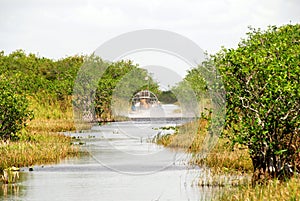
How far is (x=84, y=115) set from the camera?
48.2 metres

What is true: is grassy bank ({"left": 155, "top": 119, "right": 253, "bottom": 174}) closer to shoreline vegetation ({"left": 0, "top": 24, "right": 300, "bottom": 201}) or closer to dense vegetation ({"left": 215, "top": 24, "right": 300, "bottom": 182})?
shoreline vegetation ({"left": 0, "top": 24, "right": 300, "bottom": 201})

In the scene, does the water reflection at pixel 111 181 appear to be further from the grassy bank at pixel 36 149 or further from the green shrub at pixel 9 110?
the green shrub at pixel 9 110

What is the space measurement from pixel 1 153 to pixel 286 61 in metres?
10.2

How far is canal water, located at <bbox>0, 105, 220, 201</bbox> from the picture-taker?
16422mm

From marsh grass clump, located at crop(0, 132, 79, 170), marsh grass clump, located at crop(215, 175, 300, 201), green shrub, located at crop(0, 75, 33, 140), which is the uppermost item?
green shrub, located at crop(0, 75, 33, 140)

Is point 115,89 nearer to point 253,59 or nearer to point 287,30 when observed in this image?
point 287,30

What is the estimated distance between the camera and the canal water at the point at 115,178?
1642cm

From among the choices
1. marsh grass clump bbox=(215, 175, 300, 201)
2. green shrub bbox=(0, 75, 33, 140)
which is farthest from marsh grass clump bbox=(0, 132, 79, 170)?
marsh grass clump bbox=(215, 175, 300, 201)

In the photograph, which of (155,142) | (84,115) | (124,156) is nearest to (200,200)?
(124,156)

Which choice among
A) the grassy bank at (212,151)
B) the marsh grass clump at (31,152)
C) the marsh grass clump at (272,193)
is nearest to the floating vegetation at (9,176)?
the marsh grass clump at (31,152)

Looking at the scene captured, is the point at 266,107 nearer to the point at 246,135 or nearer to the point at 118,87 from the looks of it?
the point at 246,135

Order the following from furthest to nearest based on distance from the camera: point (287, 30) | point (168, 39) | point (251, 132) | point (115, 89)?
point (115, 89) → point (287, 30) → point (168, 39) → point (251, 132)

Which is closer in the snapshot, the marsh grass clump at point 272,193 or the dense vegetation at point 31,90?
the marsh grass clump at point 272,193

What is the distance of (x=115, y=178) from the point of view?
64.7ft
